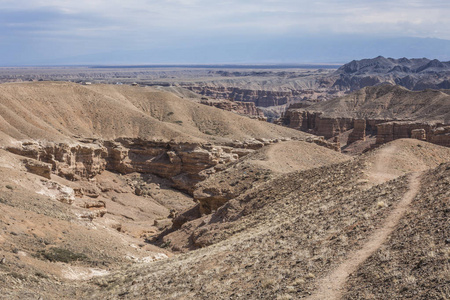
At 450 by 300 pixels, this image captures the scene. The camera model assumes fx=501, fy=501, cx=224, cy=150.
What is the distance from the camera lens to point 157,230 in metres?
36.7

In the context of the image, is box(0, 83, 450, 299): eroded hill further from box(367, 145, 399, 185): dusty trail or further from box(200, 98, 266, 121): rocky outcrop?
box(200, 98, 266, 121): rocky outcrop

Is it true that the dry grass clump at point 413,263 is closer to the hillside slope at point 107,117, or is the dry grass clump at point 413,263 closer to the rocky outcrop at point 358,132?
the hillside slope at point 107,117

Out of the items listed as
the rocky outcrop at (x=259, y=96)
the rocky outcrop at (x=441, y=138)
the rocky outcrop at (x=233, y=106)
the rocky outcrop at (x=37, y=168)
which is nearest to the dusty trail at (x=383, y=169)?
the rocky outcrop at (x=37, y=168)

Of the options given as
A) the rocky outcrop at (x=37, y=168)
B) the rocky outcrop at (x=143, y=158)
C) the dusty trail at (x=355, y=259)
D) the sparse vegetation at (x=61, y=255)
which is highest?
the dusty trail at (x=355, y=259)

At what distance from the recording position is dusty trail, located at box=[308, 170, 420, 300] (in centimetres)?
1115

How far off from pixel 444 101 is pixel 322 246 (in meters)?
87.5

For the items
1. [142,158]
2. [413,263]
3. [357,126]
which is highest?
[413,263]

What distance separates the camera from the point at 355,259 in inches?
492

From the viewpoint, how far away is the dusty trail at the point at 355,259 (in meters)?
11.1

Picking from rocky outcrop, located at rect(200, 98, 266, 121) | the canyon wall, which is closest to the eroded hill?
the canyon wall

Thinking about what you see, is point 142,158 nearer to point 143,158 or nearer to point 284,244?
point 143,158

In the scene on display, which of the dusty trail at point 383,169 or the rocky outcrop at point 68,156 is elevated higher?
the dusty trail at point 383,169

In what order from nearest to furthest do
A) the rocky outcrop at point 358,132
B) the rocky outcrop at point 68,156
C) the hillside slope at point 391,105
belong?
the rocky outcrop at point 68,156 → the hillside slope at point 391,105 → the rocky outcrop at point 358,132

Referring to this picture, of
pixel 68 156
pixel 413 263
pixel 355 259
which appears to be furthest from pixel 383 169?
pixel 68 156
